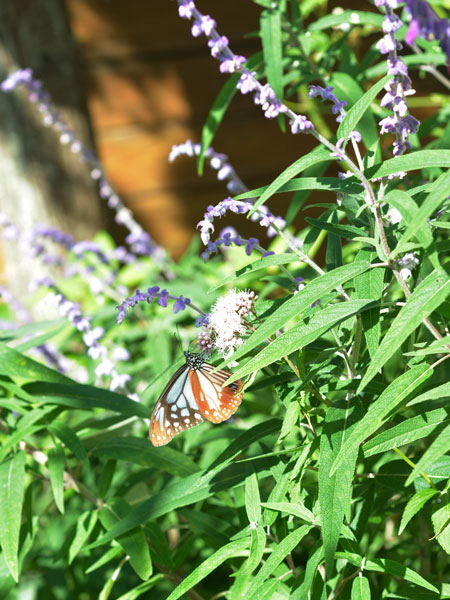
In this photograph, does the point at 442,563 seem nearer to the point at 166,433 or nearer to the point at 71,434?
the point at 166,433

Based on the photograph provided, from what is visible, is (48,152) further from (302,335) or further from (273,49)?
(302,335)

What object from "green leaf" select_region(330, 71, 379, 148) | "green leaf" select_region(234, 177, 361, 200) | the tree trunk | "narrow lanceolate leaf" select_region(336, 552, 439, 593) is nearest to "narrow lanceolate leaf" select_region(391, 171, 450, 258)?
"green leaf" select_region(234, 177, 361, 200)

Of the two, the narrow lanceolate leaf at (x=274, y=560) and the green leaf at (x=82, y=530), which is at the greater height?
the green leaf at (x=82, y=530)

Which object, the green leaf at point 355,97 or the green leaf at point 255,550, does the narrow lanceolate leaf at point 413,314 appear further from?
the green leaf at point 355,97

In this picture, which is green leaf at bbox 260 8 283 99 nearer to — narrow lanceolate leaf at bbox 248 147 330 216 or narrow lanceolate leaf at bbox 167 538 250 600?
narrow lanceolate leaf at bbox 248 147 330 216

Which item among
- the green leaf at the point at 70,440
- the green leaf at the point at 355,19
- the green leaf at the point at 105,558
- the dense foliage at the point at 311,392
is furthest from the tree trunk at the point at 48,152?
the green leaf at the point at 105,558
